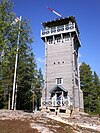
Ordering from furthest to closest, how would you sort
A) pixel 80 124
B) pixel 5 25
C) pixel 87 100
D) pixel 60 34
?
pixel 87 100 → pixel 60 34 → pixel 5 25 → pixel 80 124

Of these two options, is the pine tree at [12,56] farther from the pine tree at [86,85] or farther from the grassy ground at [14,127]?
the pine tree at [86,85]

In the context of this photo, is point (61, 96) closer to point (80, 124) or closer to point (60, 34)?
point (80, 124)

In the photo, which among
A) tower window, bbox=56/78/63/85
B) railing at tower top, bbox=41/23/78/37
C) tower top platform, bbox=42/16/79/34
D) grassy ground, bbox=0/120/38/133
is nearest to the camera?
grassy ground, bbox=0/120/38/133

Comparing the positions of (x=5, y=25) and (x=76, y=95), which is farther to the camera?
(x=76, y=95)

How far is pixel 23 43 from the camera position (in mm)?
26672

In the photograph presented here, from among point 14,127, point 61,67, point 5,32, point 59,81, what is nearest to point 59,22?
point 61,67

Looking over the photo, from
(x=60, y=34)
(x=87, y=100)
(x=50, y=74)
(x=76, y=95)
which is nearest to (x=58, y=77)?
(x=50, y=74)

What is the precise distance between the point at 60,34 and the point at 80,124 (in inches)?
691

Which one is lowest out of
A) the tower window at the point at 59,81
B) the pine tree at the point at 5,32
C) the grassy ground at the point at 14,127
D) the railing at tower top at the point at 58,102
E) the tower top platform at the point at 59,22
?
the grassy ground at the point at 14,127

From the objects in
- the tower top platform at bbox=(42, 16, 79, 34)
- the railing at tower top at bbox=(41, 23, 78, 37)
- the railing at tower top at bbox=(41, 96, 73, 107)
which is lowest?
the railing at tower top at bbox=(41, 96, 73, 107)

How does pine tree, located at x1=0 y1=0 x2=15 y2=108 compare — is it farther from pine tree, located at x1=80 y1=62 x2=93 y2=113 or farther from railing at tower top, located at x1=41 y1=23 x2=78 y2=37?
pine tree, located at x1=80 y1=62 x2=93 y2=113

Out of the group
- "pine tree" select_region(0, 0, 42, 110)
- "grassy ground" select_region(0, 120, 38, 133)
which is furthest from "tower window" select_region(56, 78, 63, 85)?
"grassy ground" select_region(0, 120, 38, 133)

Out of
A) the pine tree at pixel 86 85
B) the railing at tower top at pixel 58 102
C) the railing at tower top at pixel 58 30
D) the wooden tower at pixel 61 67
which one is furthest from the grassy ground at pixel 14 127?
the pine tree at pixel 86 85

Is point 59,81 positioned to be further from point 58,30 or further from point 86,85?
point 86,85
